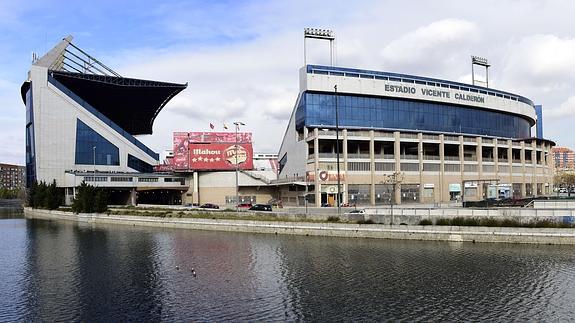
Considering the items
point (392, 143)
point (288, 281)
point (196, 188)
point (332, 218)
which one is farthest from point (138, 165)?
point (288, 281)

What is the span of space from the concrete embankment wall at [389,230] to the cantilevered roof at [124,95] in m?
65.8

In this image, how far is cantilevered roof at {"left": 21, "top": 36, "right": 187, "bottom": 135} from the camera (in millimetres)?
115688

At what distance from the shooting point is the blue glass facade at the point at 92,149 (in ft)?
360

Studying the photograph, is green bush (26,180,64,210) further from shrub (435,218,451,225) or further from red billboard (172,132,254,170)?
shrub (435,218,451,225)

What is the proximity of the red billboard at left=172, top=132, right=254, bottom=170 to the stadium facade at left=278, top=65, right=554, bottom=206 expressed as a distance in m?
8.73

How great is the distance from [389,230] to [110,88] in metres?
96.7

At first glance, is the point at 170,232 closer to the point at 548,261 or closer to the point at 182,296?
Answer: the point at 182,296

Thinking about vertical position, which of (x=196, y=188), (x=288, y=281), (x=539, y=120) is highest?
(x=539, y=120)

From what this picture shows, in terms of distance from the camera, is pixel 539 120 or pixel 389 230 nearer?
pixel 389 230

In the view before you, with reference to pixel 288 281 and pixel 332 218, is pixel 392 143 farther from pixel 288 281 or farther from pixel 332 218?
pixel 288 281

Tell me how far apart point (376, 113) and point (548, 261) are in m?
56.4

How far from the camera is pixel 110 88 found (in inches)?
4906

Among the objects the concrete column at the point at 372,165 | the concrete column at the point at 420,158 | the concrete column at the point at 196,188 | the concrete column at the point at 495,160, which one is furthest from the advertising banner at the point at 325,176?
the concrete column at the point at 495,160

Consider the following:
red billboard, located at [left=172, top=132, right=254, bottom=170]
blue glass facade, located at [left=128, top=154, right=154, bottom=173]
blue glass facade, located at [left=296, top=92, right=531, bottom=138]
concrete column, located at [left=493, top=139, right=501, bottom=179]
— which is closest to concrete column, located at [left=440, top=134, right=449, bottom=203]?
Answer: blue glass facade, located at [left=296, top=92, right=531, bottom=138]
